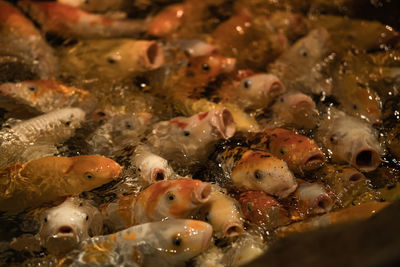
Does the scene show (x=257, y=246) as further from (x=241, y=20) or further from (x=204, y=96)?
(x=241, y=20)

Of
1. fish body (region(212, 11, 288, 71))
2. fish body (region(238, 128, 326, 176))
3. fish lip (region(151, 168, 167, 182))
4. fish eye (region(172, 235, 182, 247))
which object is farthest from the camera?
fish body (region(212, 11, 288, 71))

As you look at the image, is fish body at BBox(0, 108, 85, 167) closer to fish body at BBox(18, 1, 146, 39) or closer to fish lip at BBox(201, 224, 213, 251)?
fish body at BBox(18, 1, 146, 39)

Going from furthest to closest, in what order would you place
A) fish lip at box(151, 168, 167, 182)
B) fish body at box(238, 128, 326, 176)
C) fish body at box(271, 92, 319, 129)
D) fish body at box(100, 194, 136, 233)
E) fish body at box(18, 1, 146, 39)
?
1. fish body at box(18, 1, 146, 39)
2. fish body at box(271, 92, 319, 129)
3. fish body at box(238, 128, 326, 176)
4. fish lip at box(151, 168, 167, 182)
5. fish body at box(100, 194, 136, 233)

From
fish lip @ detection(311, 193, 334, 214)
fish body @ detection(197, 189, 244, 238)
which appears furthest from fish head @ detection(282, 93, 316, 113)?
fish body @ detection(197, 189, 244, 238)

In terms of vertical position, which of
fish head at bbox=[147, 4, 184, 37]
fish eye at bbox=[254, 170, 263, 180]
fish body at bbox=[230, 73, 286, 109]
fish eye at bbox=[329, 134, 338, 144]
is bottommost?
fish eye at bbox=[254, 170, 263, 180]

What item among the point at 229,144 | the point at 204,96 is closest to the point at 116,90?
the point at 204,96

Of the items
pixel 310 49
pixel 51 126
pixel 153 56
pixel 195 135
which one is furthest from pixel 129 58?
pixel 310 49

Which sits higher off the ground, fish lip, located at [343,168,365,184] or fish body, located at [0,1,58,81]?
fish body, located at [0,1,58,81]

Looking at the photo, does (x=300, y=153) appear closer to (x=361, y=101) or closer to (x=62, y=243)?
(x=361, y=101)
